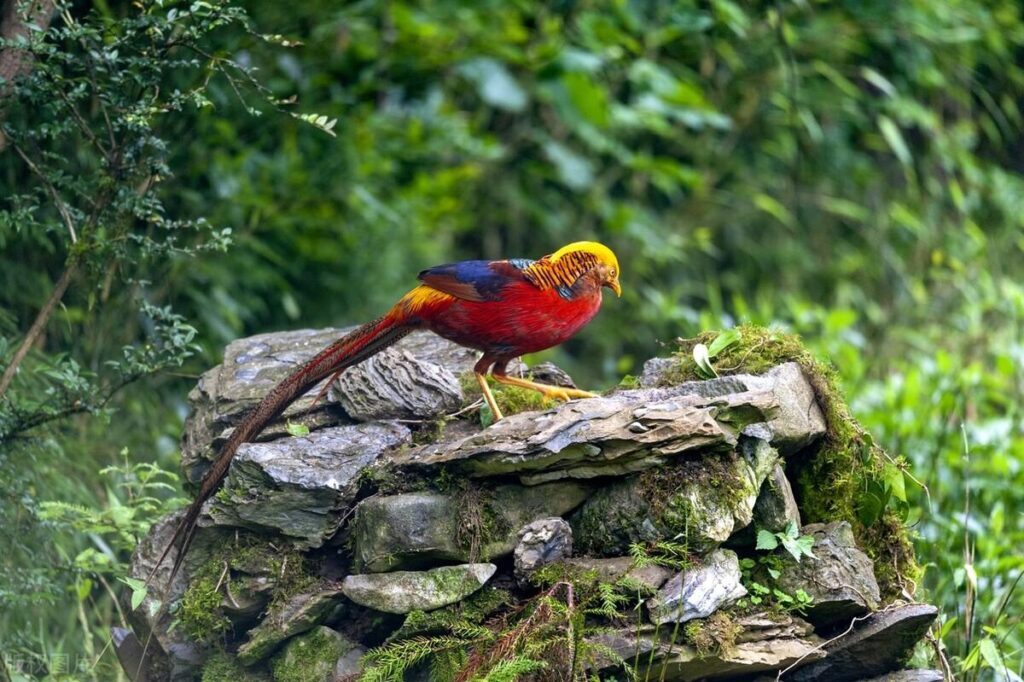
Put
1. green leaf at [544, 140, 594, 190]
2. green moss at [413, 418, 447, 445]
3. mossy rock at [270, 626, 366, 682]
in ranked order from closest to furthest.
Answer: mossy rock at [270, 626, 366, 682], green moss at [413, 418, 447, 445], green leaf at [544, 140, 594, 190]

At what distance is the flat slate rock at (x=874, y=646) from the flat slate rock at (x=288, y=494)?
155cm

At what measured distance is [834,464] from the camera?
13.8ft

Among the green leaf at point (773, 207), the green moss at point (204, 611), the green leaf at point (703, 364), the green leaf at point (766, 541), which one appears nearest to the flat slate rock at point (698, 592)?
the green leaf at point (766, 541)

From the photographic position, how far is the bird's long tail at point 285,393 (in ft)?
13.4

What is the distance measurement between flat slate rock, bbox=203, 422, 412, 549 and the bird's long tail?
54mm

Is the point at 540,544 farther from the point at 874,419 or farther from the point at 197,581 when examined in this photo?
the point at 874,419

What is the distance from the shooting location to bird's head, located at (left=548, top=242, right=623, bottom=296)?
428 cm

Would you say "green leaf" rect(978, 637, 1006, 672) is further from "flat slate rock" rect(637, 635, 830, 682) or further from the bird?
the bird

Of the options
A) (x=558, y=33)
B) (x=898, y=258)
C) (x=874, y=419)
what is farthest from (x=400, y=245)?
(x=898, y=258)

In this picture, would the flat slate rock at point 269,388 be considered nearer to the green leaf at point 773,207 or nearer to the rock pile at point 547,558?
the rock pile at point 547,558

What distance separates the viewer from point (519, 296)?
4.18 meters

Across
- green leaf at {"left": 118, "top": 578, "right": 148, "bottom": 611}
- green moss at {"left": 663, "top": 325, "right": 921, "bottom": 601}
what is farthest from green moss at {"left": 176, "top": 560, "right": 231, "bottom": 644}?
green moss at {"left": 663, "top": 325, "right": 921, "bottom": 601}

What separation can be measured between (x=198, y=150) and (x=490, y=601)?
13.6ft

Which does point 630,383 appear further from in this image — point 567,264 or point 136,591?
point 136,591
